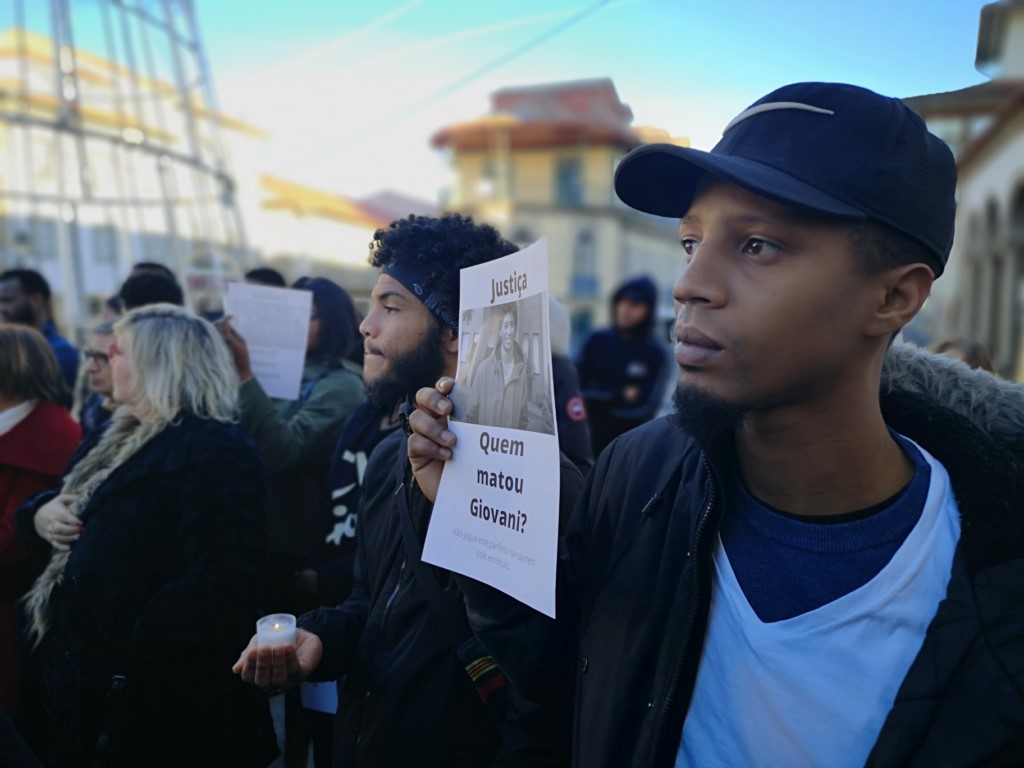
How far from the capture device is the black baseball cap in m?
1.15

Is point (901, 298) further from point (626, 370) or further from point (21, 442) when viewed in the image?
point (626, 370)

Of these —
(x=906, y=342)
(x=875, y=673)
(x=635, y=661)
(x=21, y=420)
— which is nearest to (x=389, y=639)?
(x=635, y=661)

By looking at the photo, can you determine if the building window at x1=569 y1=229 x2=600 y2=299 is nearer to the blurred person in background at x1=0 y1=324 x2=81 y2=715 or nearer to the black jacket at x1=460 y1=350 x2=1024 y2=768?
the blurred person in background at x1=0 y1=324 x2=81 y2=715

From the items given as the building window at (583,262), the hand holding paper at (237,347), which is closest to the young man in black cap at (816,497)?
the hand holding paper at (237,347)

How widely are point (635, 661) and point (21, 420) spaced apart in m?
2.97

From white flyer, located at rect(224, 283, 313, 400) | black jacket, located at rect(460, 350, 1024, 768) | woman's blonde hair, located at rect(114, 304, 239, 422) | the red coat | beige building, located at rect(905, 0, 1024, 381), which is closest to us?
black jacket, located at rect(460, 350, 1024, 768)

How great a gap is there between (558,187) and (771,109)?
4295 cm

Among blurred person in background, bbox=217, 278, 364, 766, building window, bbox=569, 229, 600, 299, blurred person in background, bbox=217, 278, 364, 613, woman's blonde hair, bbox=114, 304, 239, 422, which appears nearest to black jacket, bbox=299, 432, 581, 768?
woman's blonde hair, bbox=114, 304, 239, 422

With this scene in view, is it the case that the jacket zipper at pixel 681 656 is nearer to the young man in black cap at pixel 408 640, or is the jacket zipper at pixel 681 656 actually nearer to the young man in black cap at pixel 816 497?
the young man in black cap at pixel 816 497

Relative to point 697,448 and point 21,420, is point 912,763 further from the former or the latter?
point 21,420

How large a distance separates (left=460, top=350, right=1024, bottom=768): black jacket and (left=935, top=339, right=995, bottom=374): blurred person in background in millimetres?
2540

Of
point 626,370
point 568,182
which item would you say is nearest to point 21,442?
point 626,370

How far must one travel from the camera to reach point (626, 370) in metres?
6.02

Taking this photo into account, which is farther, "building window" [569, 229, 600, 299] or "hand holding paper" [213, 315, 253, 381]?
"building window" [569, 229, 600, 299]
